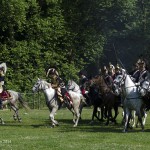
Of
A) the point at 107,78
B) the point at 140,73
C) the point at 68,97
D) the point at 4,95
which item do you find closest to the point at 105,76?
the point at 107,78

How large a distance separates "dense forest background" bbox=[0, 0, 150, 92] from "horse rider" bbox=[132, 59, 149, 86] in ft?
83.6

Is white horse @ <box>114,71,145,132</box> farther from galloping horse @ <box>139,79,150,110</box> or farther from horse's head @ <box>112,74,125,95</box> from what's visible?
galloping horse @ <box>139,79,150,110</box>

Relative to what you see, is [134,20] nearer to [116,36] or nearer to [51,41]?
[116,36]

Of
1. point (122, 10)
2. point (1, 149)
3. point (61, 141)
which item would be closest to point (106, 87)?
point (61, 141)

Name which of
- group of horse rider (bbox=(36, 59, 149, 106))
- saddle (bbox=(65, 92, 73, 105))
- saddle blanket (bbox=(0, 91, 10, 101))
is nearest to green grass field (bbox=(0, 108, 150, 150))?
group of horse rider (bbox=(36, 59, 149, 106))

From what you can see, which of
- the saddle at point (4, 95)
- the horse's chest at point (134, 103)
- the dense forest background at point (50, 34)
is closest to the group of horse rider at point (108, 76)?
the horse's chest at point (134, 103)

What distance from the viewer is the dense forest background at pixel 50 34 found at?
4872cm

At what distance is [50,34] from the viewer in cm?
5128

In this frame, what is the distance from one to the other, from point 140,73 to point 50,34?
97.6ft

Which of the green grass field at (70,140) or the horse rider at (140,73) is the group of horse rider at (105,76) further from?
the green grass field at (70,140)

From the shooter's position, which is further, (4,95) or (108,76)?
(4,95)

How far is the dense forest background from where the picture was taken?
160 feet

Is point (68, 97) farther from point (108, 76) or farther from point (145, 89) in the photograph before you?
point (145, 89)

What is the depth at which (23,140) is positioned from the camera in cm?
1841
